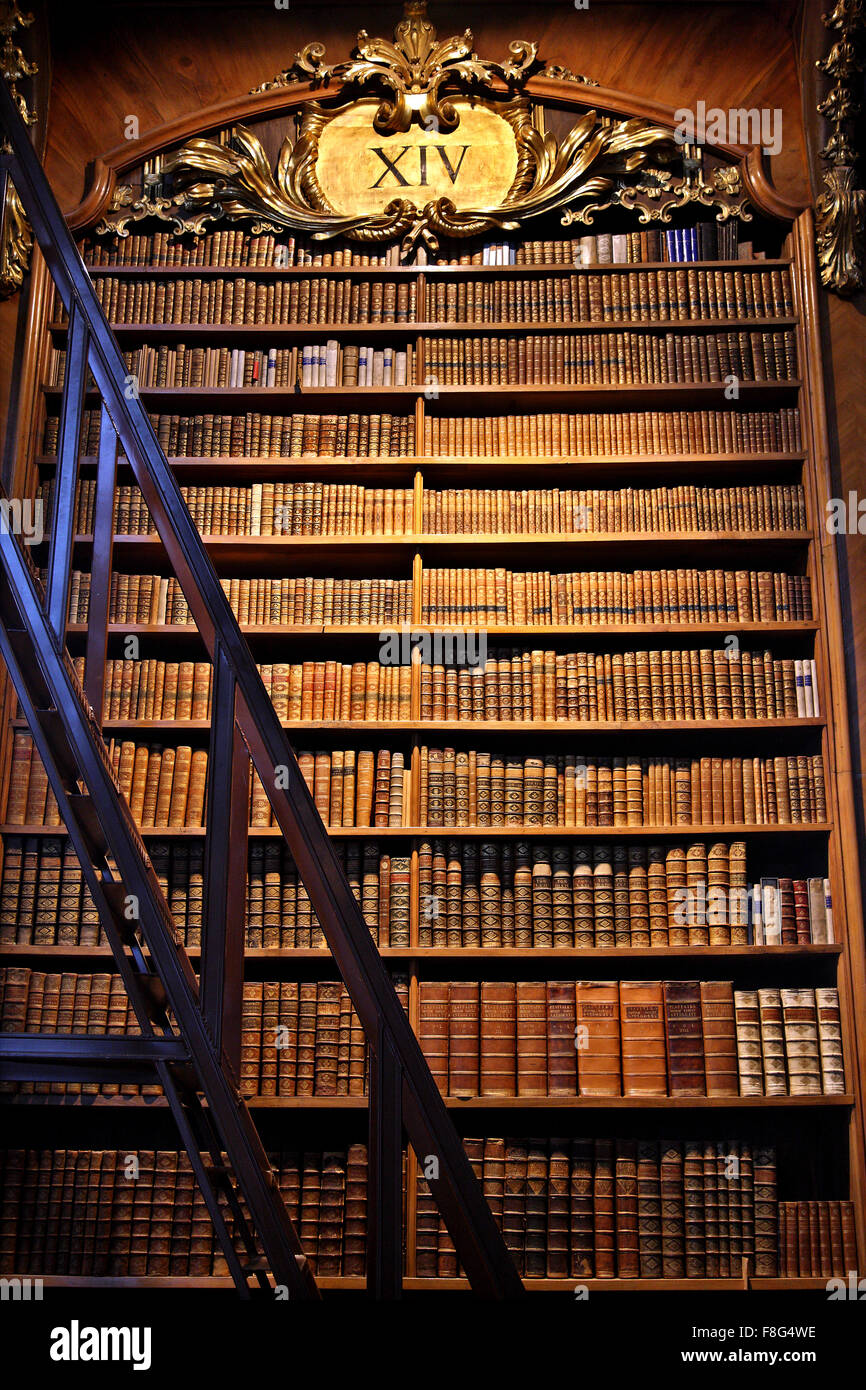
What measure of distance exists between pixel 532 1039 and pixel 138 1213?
1029 mm

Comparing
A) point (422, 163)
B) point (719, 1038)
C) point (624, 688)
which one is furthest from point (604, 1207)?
point (422, 163)

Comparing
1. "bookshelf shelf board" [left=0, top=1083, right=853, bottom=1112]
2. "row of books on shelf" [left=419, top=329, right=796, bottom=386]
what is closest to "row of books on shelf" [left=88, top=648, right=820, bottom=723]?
"row of books on shelf" [left=419, top=329, right=796, bottom=386]

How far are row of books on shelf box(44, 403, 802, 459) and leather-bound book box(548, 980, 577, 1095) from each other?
4.81 ft

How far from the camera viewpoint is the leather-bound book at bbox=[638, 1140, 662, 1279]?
2791mm

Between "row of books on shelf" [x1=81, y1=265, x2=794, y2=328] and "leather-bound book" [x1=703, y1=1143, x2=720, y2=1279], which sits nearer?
"leather-bound book" [x1=703, y1=1143, x2=720, y2=1279]

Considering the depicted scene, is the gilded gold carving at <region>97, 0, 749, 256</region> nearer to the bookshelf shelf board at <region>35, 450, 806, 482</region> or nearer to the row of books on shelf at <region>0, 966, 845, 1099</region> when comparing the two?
the bookshelf shelf board at <region>35, 450, 806, 482</region>

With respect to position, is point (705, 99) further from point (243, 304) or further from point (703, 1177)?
point (703, 1177)

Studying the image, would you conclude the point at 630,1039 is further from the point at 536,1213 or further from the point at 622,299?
the point at 622,299

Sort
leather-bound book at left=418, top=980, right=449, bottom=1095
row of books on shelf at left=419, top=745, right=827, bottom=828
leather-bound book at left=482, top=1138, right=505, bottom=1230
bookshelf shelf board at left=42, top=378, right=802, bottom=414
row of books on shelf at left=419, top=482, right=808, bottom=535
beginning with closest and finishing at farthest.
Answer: leather-bound book at left=482, top=1138, right=505, bottom=1230 < leather-bound book at left=418, top=980, right=449, bottom=1095 < row of books on shelf at left=419, top=745, right=827, bottom=828 < row of books on shelf at left=419, top=482, right=808, bottom=535 < bookshelf shelf board at left=42, top=378, right=802, bottom=414

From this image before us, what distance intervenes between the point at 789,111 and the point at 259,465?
1998 millimetres

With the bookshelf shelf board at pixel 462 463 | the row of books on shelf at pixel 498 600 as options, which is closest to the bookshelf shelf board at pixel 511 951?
the row of books on shelf at pixel 498 600

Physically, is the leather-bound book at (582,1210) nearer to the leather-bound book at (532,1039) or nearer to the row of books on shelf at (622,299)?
the leather-bound book at (532,1039)

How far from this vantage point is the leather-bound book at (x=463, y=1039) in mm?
2938

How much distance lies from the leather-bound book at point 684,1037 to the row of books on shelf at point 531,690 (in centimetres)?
71
